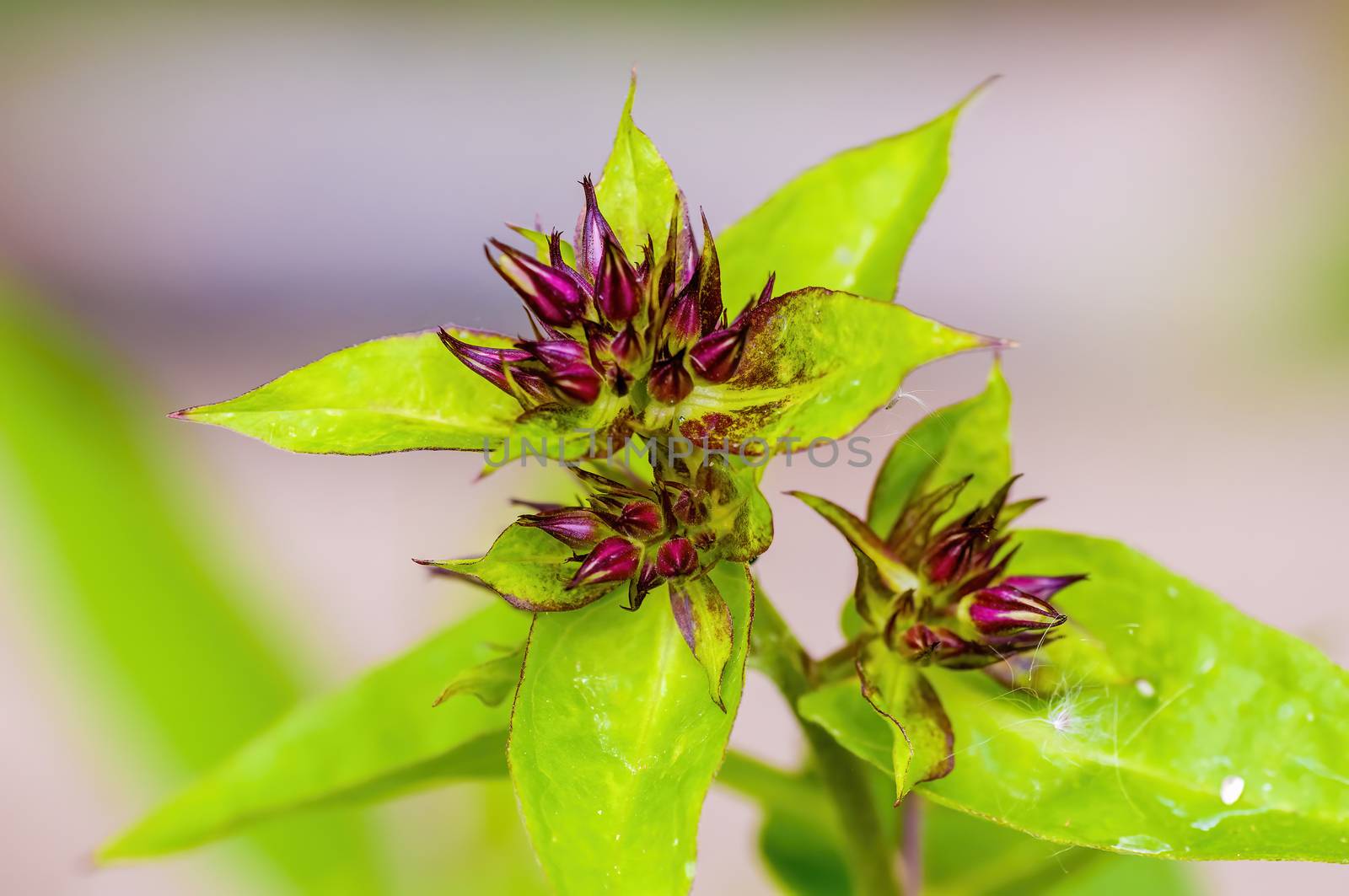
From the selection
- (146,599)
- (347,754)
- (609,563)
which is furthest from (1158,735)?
(146,599)

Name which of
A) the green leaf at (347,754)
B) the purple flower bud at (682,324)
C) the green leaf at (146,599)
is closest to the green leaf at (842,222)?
the purple flower bud at (682,324)

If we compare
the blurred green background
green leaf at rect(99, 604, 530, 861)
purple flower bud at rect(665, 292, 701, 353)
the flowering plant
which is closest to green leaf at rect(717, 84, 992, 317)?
the flowering plant

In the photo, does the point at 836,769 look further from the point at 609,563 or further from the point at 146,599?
the point at 146,599

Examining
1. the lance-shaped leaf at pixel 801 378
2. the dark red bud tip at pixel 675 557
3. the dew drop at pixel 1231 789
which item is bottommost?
the dew drop at pixel 1231 789

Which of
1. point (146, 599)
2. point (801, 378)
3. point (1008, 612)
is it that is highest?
point (801, 378)

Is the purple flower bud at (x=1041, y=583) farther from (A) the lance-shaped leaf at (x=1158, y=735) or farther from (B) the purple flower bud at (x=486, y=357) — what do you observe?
(B) the purple flower bud at (x=486, y=357)

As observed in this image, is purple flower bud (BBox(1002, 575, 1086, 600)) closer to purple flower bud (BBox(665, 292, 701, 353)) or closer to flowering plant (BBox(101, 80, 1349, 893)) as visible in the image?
flowering plant (BBox(101, 80, 1349, 893))

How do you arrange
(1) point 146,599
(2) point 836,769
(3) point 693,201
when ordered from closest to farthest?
(2) point 836,769 → (1) point 146,599 → (3) point 693,201
